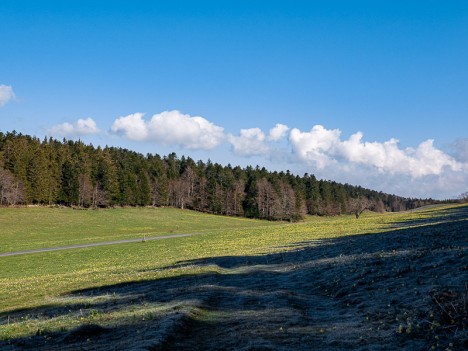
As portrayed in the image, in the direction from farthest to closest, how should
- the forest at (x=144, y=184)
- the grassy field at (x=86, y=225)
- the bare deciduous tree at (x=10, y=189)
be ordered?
the forest at (x=144, y=184) → the bare deciduous tree at (x=10, y=189) → the grassy field at (x=86, y=225)

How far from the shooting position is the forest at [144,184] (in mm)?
114750

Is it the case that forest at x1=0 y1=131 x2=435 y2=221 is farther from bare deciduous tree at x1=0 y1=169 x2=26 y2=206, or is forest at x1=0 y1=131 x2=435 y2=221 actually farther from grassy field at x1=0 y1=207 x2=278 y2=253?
grassy field at x1=0 y1=207 x2=278 y2=253

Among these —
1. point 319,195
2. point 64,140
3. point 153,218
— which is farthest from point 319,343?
point 319,195

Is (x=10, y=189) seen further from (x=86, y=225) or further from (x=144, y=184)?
(x=144, y=184)

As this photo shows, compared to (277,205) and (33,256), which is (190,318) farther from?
(277,205)

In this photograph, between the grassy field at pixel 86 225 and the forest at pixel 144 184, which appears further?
the forest at pixel 144 184

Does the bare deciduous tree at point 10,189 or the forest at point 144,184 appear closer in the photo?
the bare deciduous tree at point 10,189

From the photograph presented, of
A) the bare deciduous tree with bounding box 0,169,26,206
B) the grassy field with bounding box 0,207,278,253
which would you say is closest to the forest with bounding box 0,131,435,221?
the bare deciduous tree with bounding box 0,169,26,206

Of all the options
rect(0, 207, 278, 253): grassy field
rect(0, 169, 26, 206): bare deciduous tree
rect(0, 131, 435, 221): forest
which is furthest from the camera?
rect(0, 131, 435, 221): forest

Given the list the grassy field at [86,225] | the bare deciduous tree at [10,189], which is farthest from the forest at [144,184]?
the grassy field at [86,225]

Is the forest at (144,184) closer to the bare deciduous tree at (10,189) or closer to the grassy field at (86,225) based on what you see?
the bare deciduous tree at (10,189)

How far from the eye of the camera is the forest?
376 ft

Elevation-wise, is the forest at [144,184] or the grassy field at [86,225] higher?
the forest at [144,184]

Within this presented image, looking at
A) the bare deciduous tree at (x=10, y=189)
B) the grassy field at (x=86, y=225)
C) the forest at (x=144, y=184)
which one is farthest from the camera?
the forest at (x=144, y=184)
